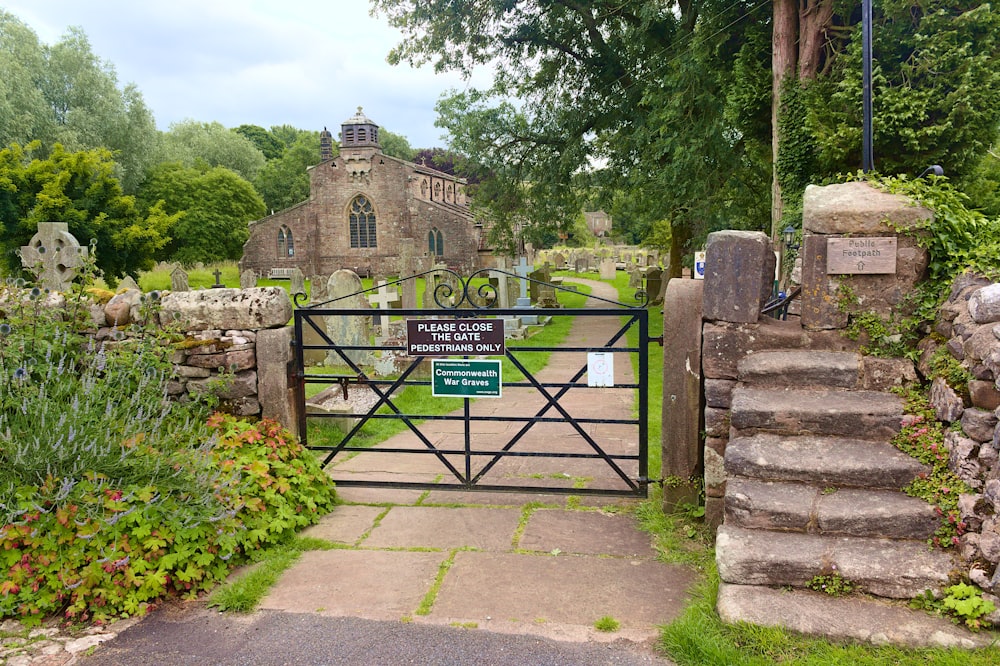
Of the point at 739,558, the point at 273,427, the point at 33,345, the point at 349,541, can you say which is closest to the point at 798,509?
the point at 739,558

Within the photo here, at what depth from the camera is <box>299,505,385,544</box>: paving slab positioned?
4949 millimetres

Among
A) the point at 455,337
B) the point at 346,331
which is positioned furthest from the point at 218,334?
the point at 346,331

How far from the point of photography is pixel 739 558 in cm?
362

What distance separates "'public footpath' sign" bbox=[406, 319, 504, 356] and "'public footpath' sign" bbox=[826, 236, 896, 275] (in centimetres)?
239

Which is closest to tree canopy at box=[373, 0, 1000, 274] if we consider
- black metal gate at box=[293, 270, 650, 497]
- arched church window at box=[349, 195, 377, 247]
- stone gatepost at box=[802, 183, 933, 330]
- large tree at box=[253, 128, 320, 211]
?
black metal gate at box=[293, 270, 650, 497]

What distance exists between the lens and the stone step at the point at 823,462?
12.7ft

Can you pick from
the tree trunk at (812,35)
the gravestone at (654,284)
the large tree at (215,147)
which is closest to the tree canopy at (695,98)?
the tree trunk at (812,35)

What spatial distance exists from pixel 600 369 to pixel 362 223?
4249cm

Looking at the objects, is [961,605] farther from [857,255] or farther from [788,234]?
[788,234]

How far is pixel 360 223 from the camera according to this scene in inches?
1812

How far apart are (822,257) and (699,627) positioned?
261 cm

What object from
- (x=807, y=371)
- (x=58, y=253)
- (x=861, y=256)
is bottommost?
(x=807, y=371)

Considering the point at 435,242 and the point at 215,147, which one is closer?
the point at 435,242

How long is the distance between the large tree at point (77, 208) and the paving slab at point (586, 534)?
23.1m
